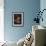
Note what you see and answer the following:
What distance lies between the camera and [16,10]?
5.70 m

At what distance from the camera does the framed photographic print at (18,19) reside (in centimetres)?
569

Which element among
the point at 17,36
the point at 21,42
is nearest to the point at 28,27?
the point at 17,36

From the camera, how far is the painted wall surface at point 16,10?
5.66 metres

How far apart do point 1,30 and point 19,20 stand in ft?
2.87

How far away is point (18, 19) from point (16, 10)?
0.39 metres

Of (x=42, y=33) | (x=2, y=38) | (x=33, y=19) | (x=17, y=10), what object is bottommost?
(x=2, y=38)

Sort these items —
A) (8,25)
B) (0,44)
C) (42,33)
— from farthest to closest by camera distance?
(8,25), (0,44), (42,33)

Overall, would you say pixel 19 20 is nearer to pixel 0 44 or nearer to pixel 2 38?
pixel 2 38

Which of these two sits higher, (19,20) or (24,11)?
(24,11)

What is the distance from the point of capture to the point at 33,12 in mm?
5711

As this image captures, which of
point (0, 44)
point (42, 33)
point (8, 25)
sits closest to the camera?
point (42, 33)

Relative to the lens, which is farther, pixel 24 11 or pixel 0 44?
pixel 24 11

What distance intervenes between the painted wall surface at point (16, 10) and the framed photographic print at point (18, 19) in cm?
13

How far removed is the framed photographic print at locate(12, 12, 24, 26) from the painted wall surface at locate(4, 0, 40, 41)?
0.42 ft
